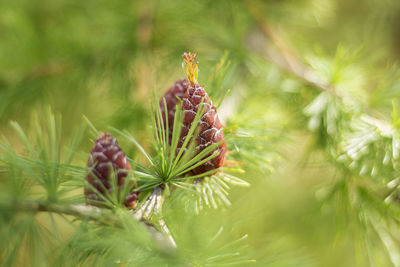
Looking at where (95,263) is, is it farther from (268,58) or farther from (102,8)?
(102,8)

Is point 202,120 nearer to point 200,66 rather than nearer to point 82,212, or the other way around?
point 82,212

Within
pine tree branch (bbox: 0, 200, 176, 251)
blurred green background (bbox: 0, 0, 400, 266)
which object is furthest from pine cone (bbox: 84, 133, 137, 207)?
blurred green background (bbox: 0, 0, 400, 266)

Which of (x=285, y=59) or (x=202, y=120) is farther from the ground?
(x=285, y=59)

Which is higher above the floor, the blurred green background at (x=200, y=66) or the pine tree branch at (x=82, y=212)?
the blurred green background at (x=200, y=66)

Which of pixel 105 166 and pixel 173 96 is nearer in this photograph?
pixel 105 166

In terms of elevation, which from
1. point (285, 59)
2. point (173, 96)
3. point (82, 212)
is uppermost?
point (285, 59)

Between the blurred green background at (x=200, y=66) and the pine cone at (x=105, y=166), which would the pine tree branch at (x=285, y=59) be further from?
the pine cone at (x=105, y=166)

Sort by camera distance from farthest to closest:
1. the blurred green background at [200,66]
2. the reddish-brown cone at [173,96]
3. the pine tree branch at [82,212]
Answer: the blurred green background at [200,66] < the reddish-brown cone at [173,96] < the pine tree branch at [82,212]

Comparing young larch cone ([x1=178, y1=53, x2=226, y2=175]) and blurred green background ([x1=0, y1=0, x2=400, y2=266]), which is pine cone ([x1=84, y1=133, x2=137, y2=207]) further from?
blurred green background ([x1=0, y1=0, x2=400, y2=266])

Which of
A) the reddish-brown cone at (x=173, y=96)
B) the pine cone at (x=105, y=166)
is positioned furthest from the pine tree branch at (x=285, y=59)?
the pine cone at (x=105, y=166)

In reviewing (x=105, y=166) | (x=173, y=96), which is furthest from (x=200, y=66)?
(x=105, y=166)

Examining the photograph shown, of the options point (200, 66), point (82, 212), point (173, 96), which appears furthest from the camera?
point (200, 66)
